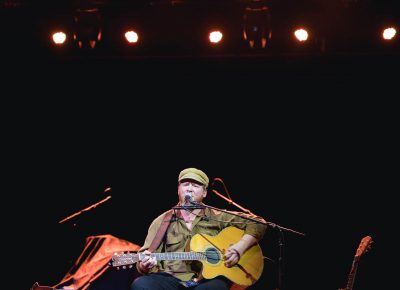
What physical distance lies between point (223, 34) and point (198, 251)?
2.63 metres

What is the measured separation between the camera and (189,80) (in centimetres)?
811

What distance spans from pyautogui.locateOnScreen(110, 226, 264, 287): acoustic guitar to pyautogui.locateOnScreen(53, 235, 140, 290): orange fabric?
815mm

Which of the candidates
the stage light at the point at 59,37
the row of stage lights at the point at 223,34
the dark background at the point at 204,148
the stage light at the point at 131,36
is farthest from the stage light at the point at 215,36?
the stage light at the point at 59,37

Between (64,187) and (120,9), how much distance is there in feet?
7.30

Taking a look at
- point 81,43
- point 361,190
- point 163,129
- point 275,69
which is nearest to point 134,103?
point 163,129

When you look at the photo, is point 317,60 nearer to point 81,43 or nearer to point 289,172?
point 289,172

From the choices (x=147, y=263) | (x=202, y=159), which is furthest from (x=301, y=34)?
(x=147, y=263)

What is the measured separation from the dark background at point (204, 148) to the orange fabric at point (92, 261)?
0.89m

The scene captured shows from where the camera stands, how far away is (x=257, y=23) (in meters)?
7.17

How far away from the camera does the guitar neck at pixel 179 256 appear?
5797 mm

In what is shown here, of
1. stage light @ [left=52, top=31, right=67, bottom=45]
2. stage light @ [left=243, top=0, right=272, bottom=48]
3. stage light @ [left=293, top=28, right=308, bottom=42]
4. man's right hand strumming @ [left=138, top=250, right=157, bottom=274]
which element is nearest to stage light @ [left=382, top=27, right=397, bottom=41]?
stage light @ [left=293, top=28, right=308, bottom=42]

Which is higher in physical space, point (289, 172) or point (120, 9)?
point (120, 9)

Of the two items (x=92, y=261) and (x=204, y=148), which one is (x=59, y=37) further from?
(x=92, y=261)

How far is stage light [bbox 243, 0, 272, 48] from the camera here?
7.12 meters
